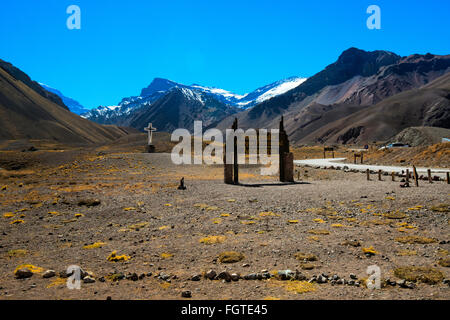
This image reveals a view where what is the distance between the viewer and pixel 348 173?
1289 inches

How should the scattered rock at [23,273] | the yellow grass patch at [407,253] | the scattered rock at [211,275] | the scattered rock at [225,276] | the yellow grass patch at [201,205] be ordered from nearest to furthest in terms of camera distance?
the scattered rock at [225,276], the scattered rock at [211,275], the scattered rock at [23,273], the yellow grass patch at [407,253], the yellow grass patch at [201,205]

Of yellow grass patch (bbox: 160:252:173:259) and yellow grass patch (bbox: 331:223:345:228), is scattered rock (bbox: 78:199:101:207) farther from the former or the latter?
yellow grass patch (bbox: 331:223:345:228)

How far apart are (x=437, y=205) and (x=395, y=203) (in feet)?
5.54

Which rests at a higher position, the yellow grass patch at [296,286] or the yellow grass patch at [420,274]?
the yellow grass patch at [420,274]

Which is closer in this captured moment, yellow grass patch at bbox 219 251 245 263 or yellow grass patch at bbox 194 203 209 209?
yellow grass patch at bbox 219 251 245 263

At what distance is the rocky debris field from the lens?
270 inches

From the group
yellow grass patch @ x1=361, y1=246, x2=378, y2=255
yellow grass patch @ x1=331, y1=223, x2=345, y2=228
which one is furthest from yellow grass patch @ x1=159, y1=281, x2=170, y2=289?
yellow grass patch @ x1=331, y1=223, x2=345, y2=228

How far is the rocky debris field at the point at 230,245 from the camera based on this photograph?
6867mm

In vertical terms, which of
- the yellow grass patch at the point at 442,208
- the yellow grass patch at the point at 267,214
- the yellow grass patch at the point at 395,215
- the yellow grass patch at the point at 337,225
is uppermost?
the yellow grass patch at the point at 442,208

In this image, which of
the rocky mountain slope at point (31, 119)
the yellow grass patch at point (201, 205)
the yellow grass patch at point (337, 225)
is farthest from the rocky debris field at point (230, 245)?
the rocky mountain slope at point (31, 119)

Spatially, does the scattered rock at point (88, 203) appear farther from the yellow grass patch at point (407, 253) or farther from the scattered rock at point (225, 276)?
the yellow grass patch at point (407, 253)

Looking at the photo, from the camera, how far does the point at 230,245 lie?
10023 millimetres

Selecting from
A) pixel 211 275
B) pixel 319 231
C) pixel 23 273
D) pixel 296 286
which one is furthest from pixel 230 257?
pixel 23 273

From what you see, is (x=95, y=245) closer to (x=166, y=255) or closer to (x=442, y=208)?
(x=166, y=255)
